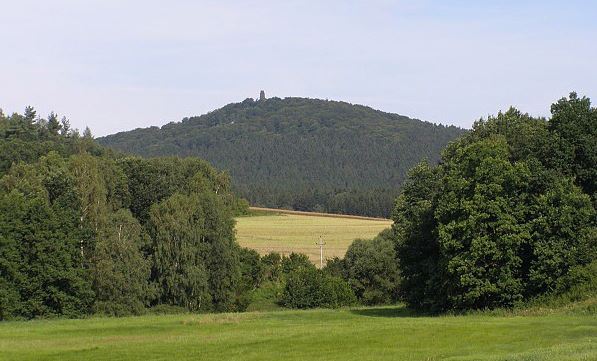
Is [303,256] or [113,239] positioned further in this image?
[303,256]

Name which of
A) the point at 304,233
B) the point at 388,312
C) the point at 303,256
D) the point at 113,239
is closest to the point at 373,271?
the point at 303,256

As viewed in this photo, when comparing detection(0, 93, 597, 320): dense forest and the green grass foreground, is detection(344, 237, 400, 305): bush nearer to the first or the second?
detection(0, 93, 597, 320): dense forest

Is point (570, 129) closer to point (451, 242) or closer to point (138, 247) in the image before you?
point (451, 242)

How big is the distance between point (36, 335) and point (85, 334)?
2847 mm

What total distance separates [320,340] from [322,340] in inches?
3.9

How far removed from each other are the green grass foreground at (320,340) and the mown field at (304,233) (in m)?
69.9

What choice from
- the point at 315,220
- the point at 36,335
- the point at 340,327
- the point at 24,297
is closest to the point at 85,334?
the point at 36,335

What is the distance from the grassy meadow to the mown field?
69.2 meters

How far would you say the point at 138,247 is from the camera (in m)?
92.3

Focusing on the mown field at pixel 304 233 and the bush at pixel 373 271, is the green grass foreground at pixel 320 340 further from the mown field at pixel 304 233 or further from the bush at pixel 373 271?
the mown field at pixel 304 233

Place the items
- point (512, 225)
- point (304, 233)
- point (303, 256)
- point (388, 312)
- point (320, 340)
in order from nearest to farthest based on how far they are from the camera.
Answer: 1. point (320, 340)
2. point (512, 225)
3. point (388, 312)
4. point (303, 256)
5. point (304, 233)

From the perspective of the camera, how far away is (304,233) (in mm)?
166500

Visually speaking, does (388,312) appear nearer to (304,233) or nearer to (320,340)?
(320,340)

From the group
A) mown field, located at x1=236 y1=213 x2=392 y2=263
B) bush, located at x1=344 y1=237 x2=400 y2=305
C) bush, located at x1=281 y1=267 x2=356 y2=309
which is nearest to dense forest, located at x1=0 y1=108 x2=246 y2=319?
bush, located at x1=281 y1=267 x2=356 y2=309
